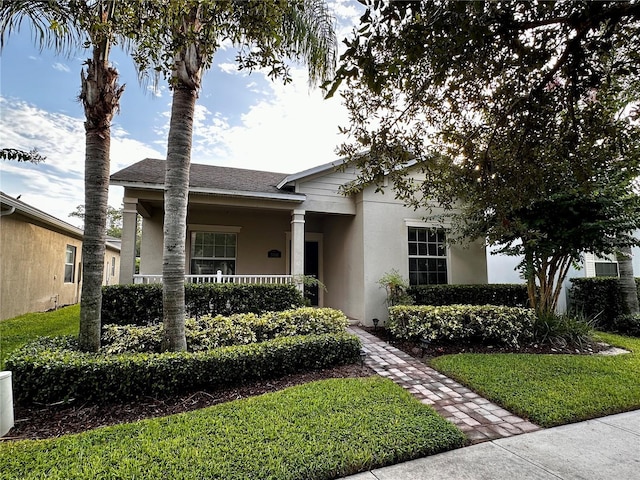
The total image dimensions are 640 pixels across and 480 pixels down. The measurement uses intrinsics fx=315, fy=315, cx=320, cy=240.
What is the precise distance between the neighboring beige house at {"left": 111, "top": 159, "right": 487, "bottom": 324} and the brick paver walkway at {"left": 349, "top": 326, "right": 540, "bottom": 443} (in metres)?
2.92

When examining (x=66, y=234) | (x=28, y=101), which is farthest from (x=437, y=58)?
(x=66, y=234)

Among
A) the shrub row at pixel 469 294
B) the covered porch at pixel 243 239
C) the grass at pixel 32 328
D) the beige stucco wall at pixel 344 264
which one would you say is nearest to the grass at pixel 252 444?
the grass at pixel 32 328

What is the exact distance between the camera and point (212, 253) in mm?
10070

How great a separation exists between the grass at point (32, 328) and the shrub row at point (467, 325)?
7.75 m

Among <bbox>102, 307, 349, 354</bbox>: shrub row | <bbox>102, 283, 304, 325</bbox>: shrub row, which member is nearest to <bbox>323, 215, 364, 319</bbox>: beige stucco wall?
<bbox>102, 283, 304, 325</bbox>: shrub row

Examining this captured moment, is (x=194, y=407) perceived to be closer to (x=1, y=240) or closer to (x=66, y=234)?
(x=1, y=240)

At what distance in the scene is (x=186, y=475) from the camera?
2605mm

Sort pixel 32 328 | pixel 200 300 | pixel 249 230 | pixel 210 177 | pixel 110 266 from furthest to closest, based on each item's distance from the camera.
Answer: pixel 110 266
pixel 249 230
pixel 210 177
pixel 32 328
pixel 200 300

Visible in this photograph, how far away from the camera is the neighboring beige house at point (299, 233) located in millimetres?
8414

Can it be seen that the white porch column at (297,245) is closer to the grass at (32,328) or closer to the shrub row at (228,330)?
the shrub row at (228,330)

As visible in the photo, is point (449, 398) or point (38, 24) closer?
point (38, 24)

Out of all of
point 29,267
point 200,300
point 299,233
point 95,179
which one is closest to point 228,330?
point 200,300

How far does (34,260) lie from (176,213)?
362 inches

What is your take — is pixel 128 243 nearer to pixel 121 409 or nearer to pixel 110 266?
pixel 121 409
